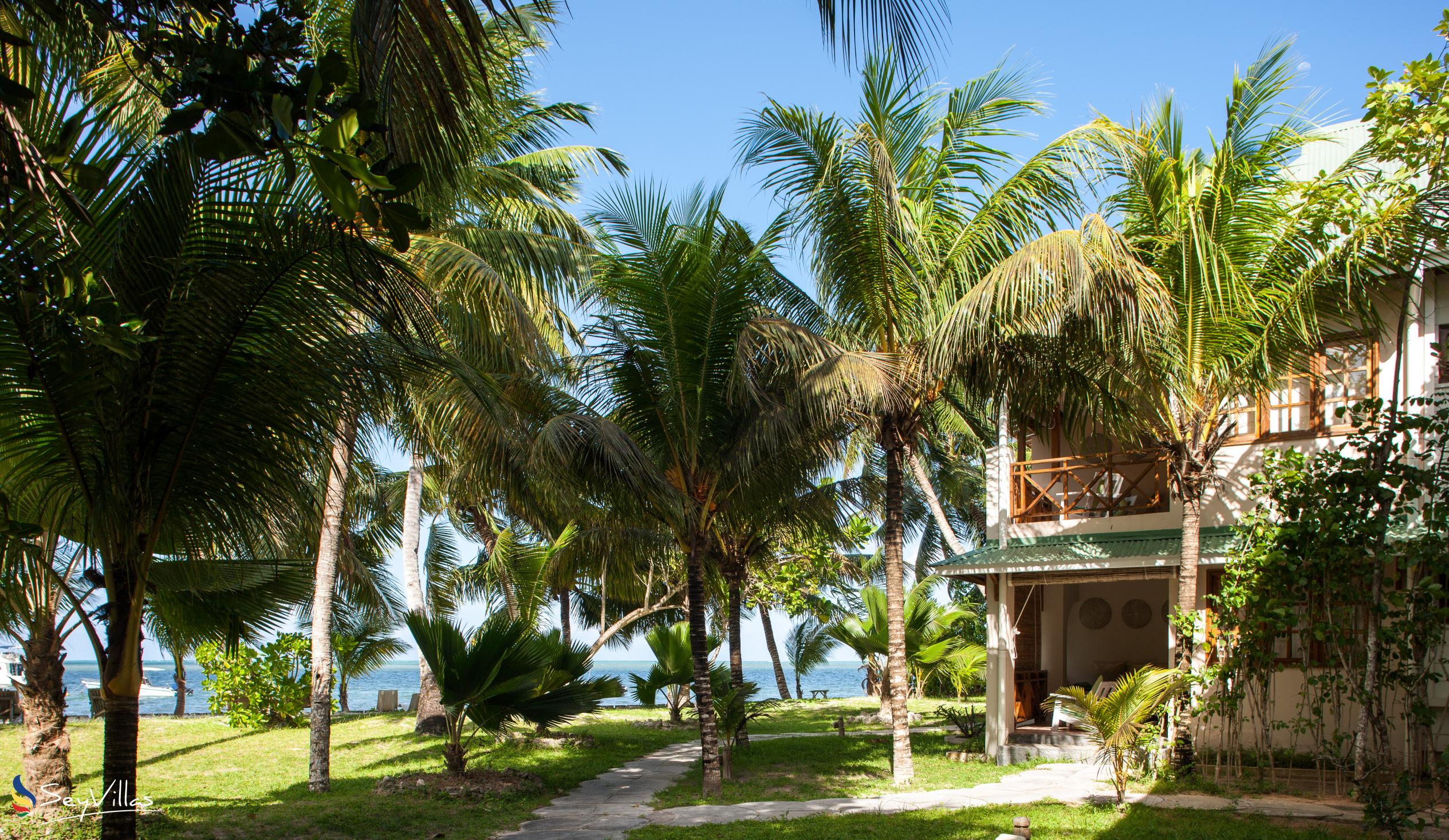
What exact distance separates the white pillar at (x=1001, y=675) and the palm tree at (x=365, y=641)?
11.8 metres

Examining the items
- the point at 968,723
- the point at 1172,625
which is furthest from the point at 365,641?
the point at 1172,625

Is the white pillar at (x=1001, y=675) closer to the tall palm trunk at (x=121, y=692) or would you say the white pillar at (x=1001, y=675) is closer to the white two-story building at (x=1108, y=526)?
the white two-story building at (x=1108, y=526)

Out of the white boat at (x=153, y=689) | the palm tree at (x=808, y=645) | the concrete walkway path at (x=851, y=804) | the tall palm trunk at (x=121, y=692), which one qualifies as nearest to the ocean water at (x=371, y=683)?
the white boat at (x=153, y=689)

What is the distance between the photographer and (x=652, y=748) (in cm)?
1614

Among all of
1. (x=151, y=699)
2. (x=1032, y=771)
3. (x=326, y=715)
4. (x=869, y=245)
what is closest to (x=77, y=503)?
(x=326, y=715)

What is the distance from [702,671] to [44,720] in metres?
6.13

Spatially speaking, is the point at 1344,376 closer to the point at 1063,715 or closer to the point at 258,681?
the point at 1063,715

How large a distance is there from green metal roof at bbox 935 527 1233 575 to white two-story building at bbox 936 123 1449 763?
25 millimetres

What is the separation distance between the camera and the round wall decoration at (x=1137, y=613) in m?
17.1

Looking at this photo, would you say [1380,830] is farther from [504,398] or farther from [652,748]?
[652,748]

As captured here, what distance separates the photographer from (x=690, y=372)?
37.3 feet

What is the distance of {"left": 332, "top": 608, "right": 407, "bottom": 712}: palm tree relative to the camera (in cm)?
2077

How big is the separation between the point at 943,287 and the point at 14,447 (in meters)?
9.23

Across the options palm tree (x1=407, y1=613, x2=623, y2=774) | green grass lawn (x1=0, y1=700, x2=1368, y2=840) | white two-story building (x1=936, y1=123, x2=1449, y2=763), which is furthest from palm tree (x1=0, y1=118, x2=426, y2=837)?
white two-story building (x1=936, y1=123, x2=1449, y2=763)
